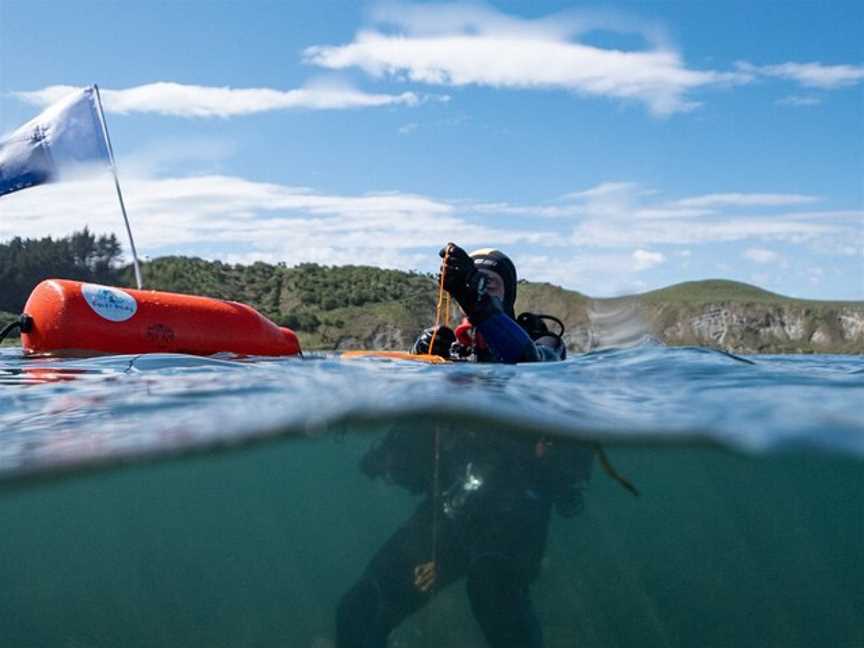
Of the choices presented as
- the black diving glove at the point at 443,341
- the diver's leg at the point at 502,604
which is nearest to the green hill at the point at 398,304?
the black diving glove at the point at 443,341

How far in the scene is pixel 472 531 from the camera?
22.4 ft

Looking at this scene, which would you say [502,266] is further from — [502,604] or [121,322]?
[121,322]

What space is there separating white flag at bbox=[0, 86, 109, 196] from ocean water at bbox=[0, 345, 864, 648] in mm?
2499

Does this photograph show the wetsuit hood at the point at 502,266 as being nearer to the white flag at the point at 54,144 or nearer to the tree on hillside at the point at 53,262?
the white flag at the point at 54,144

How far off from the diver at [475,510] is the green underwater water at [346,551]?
24.2 inches

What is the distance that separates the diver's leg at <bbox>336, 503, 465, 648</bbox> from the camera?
20.2 ft

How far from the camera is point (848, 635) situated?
10.4m

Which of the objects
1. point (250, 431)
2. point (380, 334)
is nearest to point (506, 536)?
point (250, 431)

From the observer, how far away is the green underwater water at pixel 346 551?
8547 millimetres

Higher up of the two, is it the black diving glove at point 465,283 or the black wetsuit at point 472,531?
the black diving glove at point 465,283

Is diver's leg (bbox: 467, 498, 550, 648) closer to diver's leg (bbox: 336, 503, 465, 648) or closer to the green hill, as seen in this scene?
diver's leg (bbox: 336, 503, 465, 648)

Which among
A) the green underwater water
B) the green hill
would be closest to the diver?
the green underwater water

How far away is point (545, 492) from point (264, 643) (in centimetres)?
439

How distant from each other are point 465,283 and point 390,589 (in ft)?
8.45
